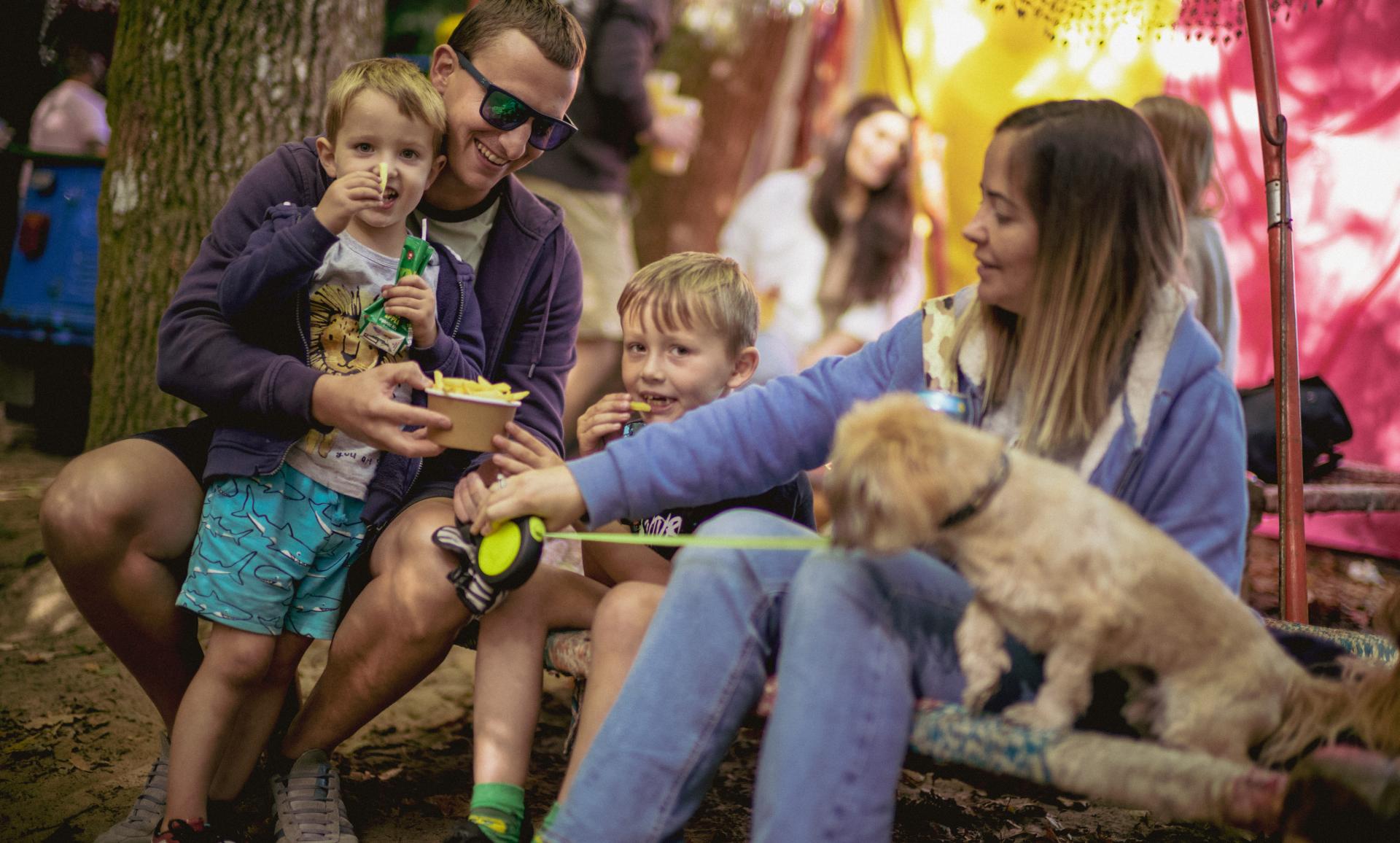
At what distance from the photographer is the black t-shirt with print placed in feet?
7.66

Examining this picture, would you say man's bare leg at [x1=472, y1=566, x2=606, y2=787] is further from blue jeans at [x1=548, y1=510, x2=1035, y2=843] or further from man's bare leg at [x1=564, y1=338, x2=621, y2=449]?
man's bare leg at [x1=564, y1=338, x2=621, y2=449]

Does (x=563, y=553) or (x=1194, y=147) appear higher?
(x=1194, y=147)

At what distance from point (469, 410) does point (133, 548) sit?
78cm

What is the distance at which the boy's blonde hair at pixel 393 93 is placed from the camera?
86.5 inches

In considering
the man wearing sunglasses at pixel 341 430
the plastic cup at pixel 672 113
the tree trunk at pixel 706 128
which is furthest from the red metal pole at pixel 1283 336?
the tree trunk at pixel 706 128

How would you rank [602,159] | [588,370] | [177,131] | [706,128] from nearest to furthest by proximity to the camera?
[177,131], [602,159], [588,370], [706,128]

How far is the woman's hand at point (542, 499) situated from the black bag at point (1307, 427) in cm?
265

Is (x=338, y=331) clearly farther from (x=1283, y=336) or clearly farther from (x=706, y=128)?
(x=706, y=128)

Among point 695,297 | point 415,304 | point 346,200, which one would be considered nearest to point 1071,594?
point 695,297

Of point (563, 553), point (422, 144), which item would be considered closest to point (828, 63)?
point (563, 553)

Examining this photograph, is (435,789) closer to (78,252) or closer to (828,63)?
(78,252)

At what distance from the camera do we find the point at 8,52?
535cm

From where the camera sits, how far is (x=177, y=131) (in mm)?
3172

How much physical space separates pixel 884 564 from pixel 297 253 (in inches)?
48.9
